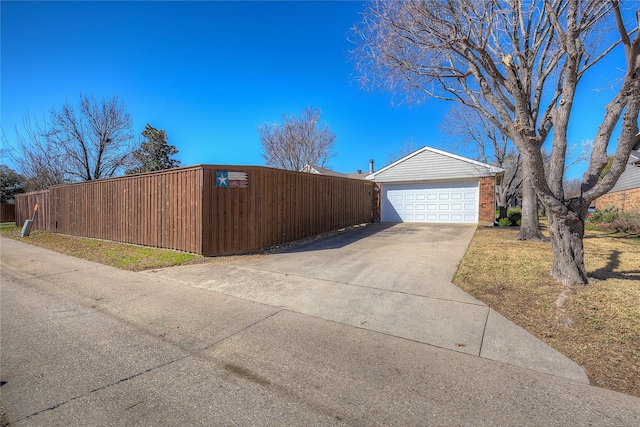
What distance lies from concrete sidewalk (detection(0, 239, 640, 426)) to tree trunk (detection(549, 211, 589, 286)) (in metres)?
3.10

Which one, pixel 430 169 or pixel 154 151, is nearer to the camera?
pixel 430 169

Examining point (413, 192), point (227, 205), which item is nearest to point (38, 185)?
Answer: point (227, 205)

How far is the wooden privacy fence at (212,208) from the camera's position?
831 centimetres

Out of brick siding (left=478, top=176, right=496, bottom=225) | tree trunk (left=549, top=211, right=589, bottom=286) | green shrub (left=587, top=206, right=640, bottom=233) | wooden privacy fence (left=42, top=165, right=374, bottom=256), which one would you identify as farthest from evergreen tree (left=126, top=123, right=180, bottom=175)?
green shrub (left=587, top=206, right=640, bottom=233)

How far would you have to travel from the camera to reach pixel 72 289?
5555 mm

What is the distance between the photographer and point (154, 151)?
25.6m

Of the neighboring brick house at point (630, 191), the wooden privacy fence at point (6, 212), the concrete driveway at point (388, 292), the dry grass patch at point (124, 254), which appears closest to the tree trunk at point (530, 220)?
the concrete driveway at point (388, 292)

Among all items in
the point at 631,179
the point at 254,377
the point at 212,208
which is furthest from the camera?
the point at 631,179

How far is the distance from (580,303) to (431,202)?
12015 mm

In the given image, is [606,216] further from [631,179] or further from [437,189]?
[437,189]

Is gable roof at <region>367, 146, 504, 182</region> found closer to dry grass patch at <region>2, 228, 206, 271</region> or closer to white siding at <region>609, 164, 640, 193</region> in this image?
white siding at <region>609, 164, 640, 193</region>

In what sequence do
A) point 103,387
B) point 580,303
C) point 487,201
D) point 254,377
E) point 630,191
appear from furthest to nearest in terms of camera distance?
1. point 630,191
2. point 487,201
3. point 580,303
4. point 254,377
5. point 103,387

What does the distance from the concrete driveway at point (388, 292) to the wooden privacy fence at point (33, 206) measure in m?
15.0

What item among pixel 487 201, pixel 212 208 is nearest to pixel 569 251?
pixel 212 208
